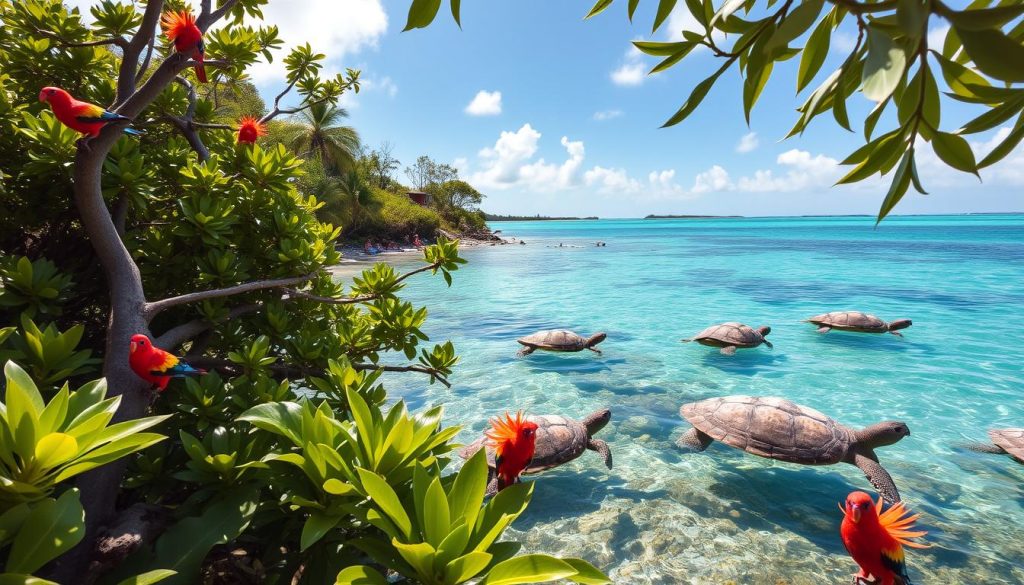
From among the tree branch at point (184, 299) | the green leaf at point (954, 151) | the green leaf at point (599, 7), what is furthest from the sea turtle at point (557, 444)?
the green leaf at point (954, 151)

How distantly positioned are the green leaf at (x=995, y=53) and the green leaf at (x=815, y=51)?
1.90 ft

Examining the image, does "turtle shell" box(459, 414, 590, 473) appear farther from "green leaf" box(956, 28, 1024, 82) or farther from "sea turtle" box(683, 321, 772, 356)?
"sea turtle" box(683, 321, 772, 356)

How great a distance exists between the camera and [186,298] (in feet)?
5.74

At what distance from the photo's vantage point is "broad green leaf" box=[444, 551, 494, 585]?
1065mm

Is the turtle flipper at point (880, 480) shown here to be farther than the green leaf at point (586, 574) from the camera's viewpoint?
Yes

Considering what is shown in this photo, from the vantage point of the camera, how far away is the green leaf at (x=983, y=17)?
0.54 metres

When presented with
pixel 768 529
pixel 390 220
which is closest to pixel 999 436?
pixel 768 529

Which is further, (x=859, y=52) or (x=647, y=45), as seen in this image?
(x=647, y=45)

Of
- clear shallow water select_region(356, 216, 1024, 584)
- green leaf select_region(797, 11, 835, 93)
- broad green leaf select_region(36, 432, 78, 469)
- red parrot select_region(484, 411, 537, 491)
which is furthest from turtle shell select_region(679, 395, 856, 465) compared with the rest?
broad green leaf select_region(36, 432, 78, 469)

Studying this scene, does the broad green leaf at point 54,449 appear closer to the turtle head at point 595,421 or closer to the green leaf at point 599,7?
the green leaf at point 599,7

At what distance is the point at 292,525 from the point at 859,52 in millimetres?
2253

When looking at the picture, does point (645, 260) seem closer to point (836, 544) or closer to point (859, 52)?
point (836, 544)

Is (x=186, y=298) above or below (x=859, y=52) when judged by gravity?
below

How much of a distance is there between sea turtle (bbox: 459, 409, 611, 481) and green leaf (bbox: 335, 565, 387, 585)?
297 cm
